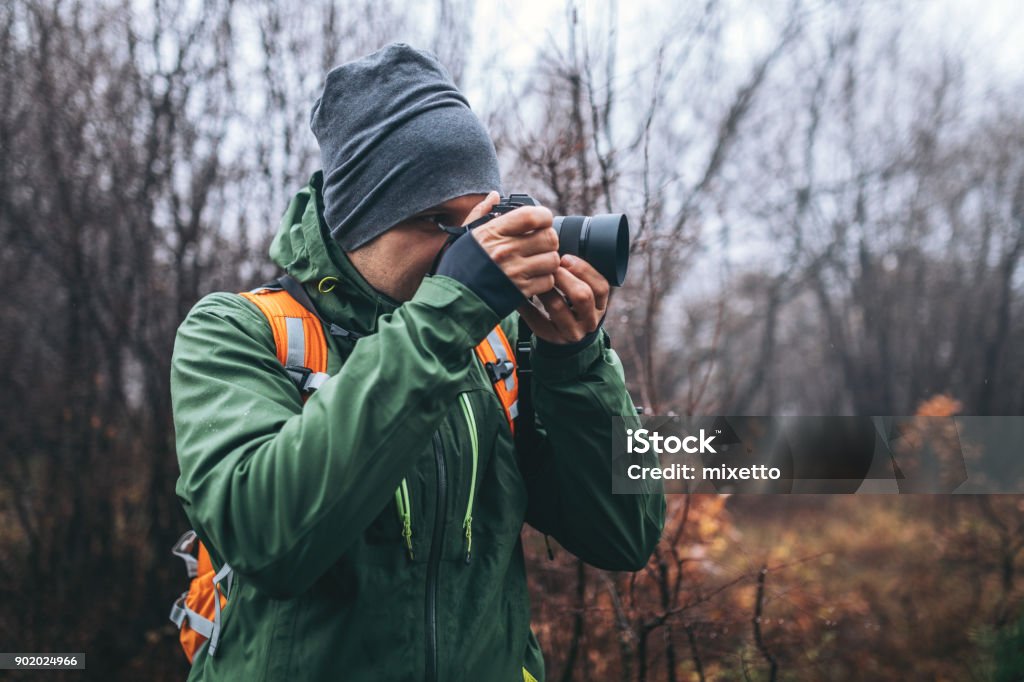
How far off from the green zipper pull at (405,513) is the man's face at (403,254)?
380 mm

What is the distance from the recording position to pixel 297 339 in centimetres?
129

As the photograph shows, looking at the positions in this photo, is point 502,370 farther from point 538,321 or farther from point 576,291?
point 576,291

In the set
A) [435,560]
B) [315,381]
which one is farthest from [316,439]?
[435,560]

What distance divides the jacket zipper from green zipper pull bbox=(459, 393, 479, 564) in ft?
0.19

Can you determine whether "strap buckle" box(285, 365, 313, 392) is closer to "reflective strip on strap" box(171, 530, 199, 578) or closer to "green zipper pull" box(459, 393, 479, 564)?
"green zipper pull" box(459, 393, 479, 564)

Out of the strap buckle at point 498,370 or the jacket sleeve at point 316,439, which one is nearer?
the jacket sleeve at point 316,439

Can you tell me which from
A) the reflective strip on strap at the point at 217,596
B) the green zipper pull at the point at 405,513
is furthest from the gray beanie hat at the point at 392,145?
the reflective strip on strap at the point at 217,596

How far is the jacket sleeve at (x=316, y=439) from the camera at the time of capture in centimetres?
99

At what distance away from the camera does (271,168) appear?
3959 millimetres

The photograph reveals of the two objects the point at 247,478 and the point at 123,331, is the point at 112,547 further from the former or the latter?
the point at 247,478

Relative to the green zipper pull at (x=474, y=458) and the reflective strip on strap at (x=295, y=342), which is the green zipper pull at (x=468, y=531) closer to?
the green zipper pull at (x=474, y=458)

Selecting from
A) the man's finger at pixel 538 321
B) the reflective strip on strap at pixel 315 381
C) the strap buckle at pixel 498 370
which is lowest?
the reflective strip on strap at pixel 315 381

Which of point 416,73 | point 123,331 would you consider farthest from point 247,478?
point 123,331

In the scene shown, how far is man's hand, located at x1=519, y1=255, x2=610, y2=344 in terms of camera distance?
4.31 feet
